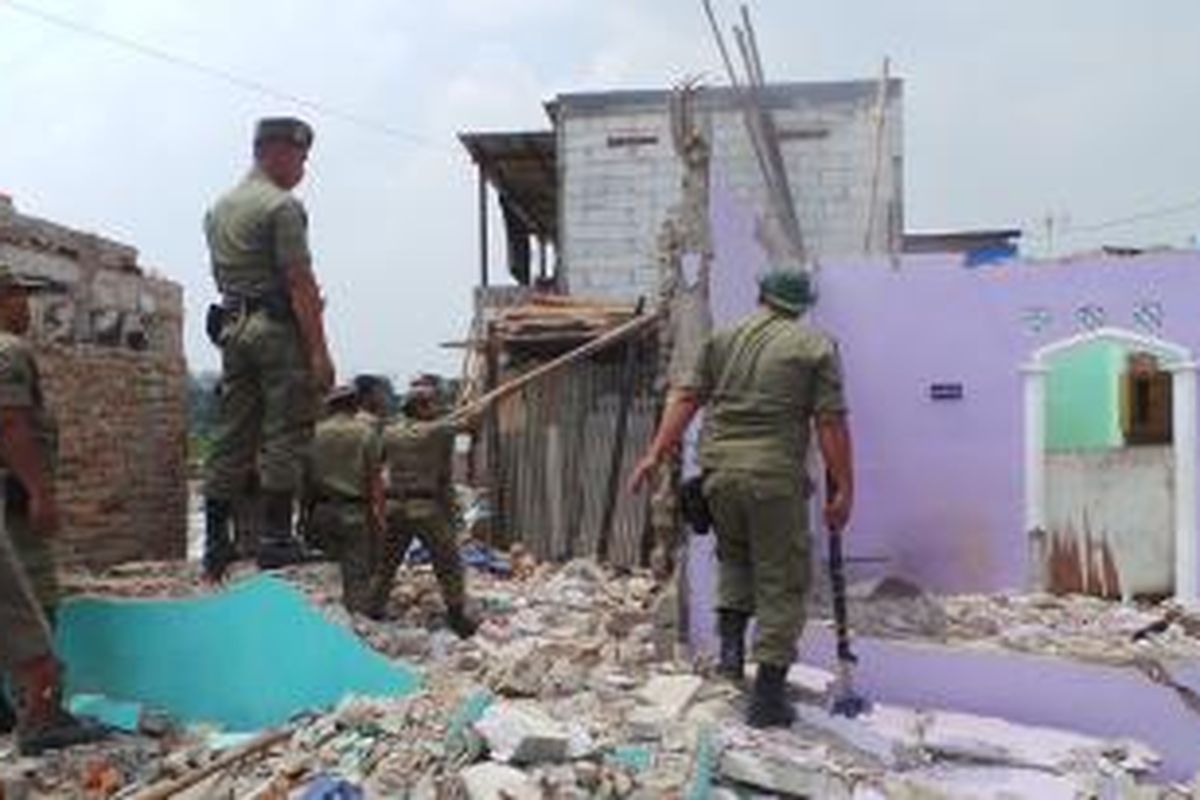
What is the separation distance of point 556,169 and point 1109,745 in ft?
43.8

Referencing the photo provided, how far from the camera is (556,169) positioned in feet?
63.3

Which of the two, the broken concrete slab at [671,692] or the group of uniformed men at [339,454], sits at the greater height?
the group of uniformed men at [339,454]

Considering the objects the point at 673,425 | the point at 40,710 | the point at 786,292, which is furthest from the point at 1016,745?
the point at 40,710

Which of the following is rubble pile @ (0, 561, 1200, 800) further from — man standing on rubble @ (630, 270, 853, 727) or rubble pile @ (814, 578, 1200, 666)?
rubble pile @ (814, 578, 1200, 666)

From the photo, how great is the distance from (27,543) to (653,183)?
12180 millimetres

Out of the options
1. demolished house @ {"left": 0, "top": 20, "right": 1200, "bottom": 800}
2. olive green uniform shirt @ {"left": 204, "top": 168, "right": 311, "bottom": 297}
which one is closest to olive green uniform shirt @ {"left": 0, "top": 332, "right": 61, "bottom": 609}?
demolished house @ {"left": 0, "top": 20, "right": 1200, "bottom": 800}

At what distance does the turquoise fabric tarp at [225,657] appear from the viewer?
6.37 m

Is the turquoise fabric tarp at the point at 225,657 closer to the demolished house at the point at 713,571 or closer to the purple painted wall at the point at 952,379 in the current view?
the demolished house at the point at 713,571

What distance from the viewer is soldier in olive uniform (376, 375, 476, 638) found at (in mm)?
8797

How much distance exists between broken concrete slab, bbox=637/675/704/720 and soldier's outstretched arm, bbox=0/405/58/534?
2.29 m

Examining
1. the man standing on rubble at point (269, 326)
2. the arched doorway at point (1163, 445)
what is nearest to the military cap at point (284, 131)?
the man standing on rubble at point (269, 326)

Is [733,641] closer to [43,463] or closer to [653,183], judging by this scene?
[43,463]

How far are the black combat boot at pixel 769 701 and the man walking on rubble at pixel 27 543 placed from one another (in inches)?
91.8

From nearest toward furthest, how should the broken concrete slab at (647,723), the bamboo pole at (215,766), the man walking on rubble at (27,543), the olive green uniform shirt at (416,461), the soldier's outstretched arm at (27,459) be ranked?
1. the bamboo pole at (215,766)
2. the broken concrete slab at (647,723)
3. the man walking on rubble at (27,543)
4. the soldier's outstretched arm at (27,459)
5. the olive green uniform shirt at (416,461)
